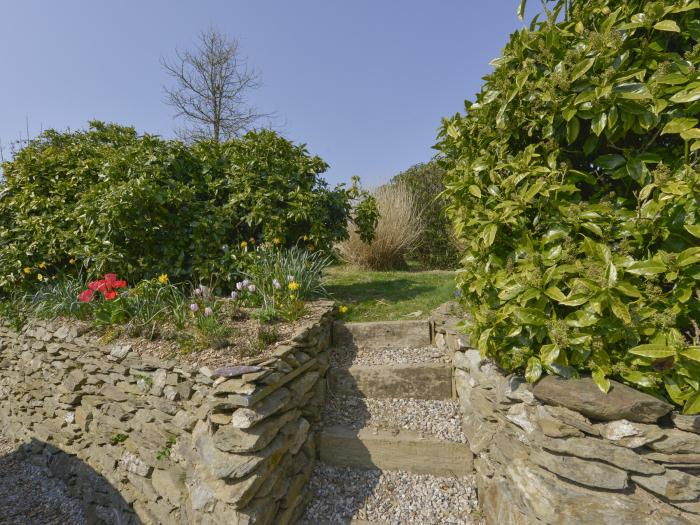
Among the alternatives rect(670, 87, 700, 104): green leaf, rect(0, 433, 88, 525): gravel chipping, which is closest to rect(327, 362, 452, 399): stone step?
rect(670, 87, 700, 104): green leaf

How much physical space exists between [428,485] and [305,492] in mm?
824

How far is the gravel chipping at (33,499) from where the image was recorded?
308 cm

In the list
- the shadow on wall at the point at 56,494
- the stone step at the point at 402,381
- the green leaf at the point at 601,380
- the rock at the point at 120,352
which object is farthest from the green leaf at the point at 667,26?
the shadow on wall at the point at 56,494

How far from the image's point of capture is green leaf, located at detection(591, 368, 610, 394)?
4.55 feet

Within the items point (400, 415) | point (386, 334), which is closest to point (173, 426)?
point (400, 415)

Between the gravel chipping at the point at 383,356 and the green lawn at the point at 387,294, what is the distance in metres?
0.44

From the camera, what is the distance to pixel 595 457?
142 centimetres

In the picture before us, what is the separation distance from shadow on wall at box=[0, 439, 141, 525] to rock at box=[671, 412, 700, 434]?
3484mm

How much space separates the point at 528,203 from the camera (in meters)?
1.72

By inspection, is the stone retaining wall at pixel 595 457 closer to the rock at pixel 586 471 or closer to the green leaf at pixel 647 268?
the rock at pixel 586 471

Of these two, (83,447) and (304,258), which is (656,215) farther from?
(83,447)

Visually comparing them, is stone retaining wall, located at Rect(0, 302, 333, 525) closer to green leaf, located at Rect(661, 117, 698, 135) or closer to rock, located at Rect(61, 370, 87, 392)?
rock, located at Rect(61, 370, 87, 392)

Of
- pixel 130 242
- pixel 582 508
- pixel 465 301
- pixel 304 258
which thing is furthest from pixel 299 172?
pixel 582 508

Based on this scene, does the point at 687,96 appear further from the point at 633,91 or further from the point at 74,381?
the point at 74,381
